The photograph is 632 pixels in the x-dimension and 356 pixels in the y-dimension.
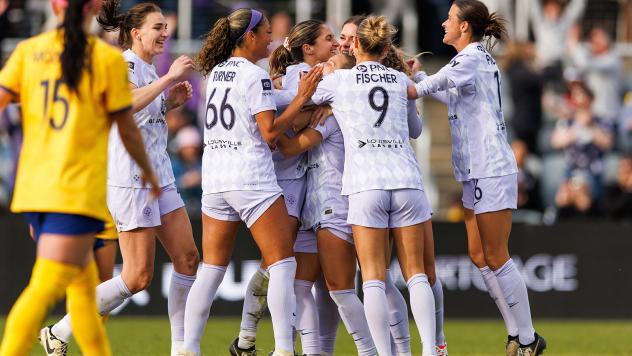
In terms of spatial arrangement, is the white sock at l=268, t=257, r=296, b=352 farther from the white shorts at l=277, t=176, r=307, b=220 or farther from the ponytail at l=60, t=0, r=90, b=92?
the ponytail at l=60, t=0, r=90, b=92

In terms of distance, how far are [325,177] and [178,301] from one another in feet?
4.49

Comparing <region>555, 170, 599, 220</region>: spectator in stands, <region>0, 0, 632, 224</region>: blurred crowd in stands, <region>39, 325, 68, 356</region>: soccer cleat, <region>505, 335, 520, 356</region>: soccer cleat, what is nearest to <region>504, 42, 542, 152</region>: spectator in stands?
<region>0, 0, 632, 224</region>: blurred crowd in stands

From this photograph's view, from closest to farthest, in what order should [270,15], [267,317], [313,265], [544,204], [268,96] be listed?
[268,96] → [313,265] → [267,317] → [544,204] → [270,15]

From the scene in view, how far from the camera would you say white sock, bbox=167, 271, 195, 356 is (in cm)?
849

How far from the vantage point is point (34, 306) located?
6.02 m

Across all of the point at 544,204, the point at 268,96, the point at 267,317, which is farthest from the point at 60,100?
the point at 544,204

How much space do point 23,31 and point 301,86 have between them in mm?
10143

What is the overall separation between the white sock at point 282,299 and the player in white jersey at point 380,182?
49 cm

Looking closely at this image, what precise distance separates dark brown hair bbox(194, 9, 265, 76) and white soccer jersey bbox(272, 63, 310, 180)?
1.68ft

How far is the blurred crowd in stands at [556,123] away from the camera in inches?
607

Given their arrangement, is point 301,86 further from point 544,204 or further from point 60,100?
point 544,204

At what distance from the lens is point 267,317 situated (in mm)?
14445

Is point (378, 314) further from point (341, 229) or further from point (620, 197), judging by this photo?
point (620, 197)

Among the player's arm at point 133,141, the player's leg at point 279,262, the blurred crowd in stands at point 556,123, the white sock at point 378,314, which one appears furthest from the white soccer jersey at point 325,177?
the blurred crowd in stands at point 556,123
